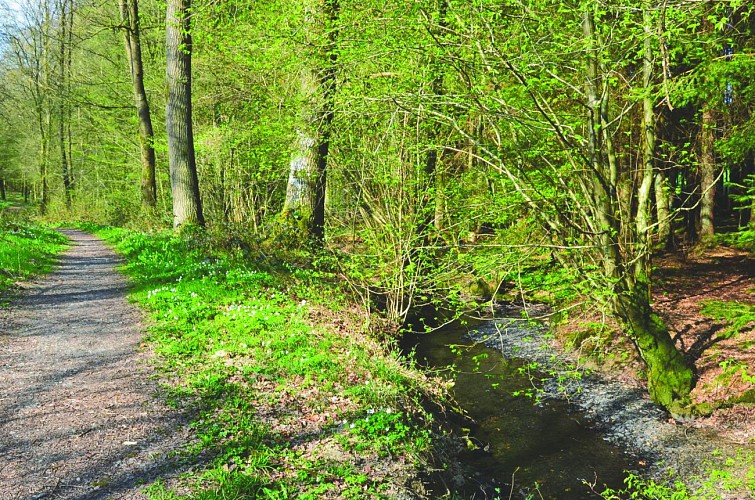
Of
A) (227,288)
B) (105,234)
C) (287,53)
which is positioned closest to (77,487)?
Answer: (227,288)

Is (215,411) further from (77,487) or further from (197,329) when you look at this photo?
(197,329)

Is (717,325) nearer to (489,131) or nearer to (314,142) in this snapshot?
(489,131)

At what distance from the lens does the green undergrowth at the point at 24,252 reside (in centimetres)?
1081

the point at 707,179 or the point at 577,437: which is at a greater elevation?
the point at 707,179

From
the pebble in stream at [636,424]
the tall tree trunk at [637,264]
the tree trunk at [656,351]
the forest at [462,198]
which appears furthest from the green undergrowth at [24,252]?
the tree trunk at [656,351]

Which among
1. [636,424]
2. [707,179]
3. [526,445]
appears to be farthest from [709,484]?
[707,179]

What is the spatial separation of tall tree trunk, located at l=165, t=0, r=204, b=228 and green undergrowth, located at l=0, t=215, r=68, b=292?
11.7 ft

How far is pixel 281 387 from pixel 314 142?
5453 millimetres

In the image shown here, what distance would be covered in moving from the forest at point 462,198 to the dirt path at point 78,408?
538 mm

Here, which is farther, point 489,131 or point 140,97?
point 140,97

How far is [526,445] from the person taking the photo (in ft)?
22.3

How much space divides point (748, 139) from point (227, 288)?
8829 mm

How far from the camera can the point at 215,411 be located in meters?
5.36

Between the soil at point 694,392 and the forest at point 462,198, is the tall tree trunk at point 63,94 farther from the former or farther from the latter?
the soil at point 694,392
